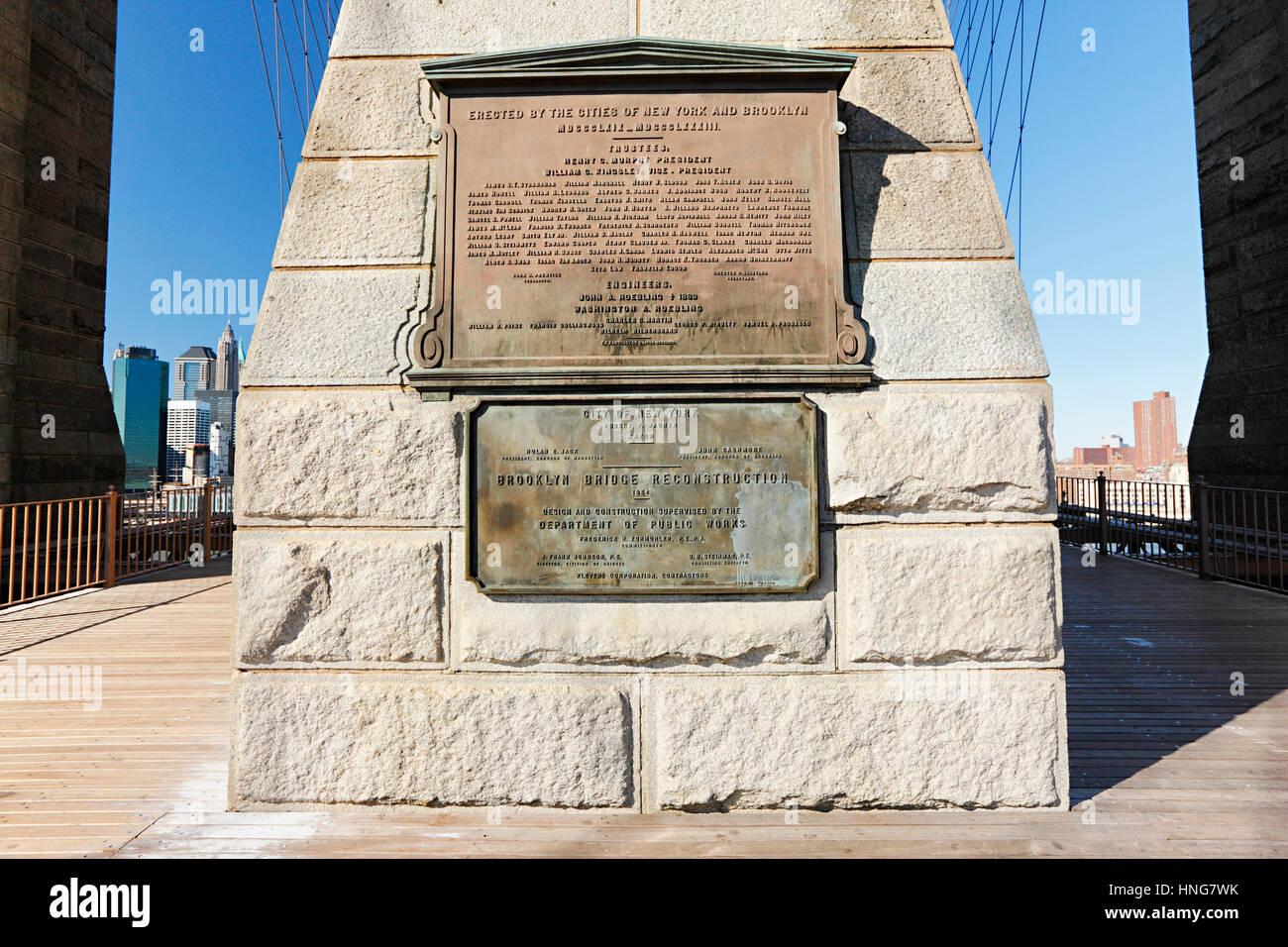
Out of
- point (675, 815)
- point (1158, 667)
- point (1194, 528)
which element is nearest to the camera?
point (675, 815)

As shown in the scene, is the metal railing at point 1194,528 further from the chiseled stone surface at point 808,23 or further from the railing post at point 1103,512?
the chiseled stone surface at point 808,23

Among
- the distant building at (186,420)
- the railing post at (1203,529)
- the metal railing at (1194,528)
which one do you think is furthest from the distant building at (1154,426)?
the distant building at (186,420)

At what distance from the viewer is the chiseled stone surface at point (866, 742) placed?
10.2 feet

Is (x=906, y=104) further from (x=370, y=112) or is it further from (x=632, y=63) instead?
(x=370, y=112)

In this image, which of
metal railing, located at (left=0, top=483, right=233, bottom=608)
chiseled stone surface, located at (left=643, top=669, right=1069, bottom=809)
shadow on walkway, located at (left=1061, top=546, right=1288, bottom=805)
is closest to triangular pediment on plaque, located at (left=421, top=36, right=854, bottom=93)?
chiseled stone surface, located at (left=643, top=669, right=1069, bottom=809)

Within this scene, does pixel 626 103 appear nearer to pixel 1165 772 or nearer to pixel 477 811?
pixel 477 811

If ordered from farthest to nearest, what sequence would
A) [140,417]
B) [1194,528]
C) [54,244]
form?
1. [140,417]
2. [1194,528]
3. [54,244]

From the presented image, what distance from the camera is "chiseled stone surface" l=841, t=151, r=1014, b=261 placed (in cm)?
337

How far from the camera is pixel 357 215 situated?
3.45 metres

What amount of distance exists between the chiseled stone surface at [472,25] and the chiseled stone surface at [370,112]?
0.11 meters

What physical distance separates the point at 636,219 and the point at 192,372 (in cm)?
23966

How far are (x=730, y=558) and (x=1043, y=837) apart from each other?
183cm

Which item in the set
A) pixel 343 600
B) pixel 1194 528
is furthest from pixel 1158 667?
pixel 1194 528

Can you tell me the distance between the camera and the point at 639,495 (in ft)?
10.7
